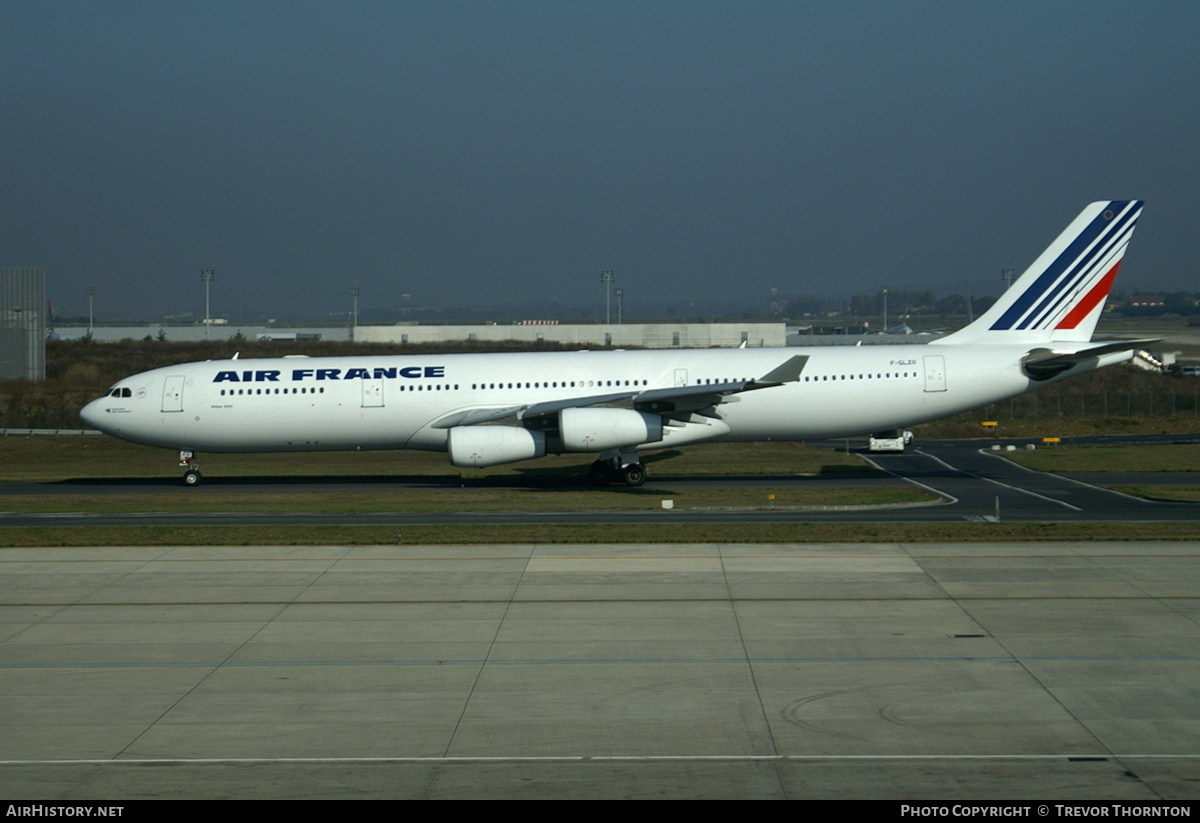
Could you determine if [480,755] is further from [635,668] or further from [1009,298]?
[1009,298]

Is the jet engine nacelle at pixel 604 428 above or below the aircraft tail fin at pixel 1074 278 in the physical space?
below

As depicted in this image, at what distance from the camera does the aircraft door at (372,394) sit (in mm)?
31922

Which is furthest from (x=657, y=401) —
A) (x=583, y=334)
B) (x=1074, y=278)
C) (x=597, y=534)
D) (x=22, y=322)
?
(x=583, y=334)

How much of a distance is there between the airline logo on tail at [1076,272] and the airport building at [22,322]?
5976 centimetres

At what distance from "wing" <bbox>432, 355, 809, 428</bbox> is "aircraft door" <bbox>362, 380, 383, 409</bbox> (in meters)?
1.76

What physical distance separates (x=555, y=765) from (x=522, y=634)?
4695 mm

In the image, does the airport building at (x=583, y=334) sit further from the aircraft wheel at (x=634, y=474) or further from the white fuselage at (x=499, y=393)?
the aircraft wheel at (x=634, y=474)

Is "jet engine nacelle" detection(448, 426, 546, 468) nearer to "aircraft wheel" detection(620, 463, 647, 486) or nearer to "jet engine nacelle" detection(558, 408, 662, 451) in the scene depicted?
"jet engine nacelle" detection(558, 408, 662, 451)

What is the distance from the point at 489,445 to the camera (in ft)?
97.2

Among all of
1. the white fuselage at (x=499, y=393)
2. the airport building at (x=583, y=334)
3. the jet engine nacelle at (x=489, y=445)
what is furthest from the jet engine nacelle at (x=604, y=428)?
the airport building at (x=583, y=334)

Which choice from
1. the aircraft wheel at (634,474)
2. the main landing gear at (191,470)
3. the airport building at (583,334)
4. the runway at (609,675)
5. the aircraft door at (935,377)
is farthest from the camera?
the airport building at (583,334)

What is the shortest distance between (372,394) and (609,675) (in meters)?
20.8

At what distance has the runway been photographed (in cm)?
953
